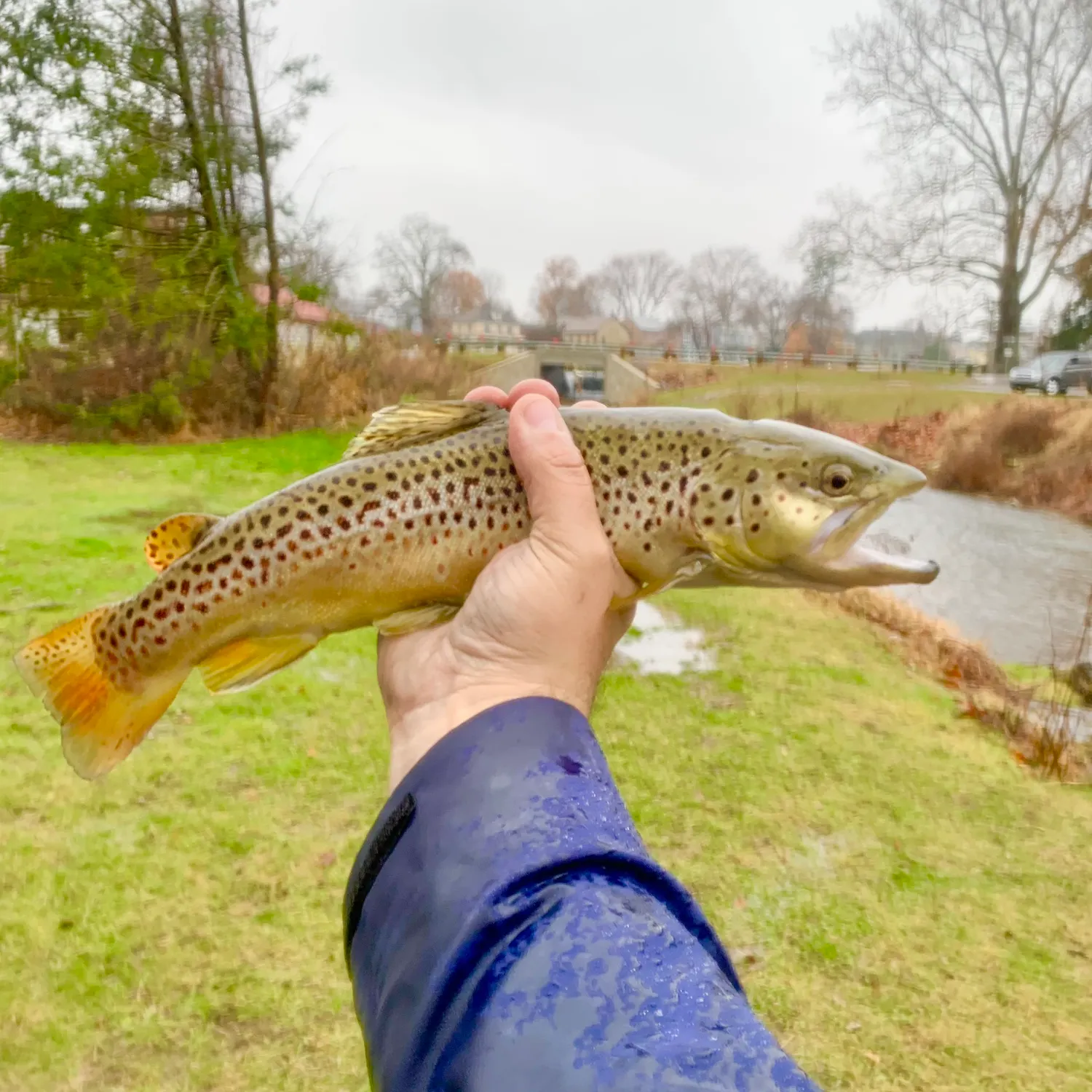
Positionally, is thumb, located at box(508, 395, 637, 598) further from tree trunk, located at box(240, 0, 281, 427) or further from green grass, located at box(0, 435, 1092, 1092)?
tree trunk, located at box(240, 0, 281, 427)

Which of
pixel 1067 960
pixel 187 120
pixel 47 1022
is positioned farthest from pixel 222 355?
pixel 1067 960

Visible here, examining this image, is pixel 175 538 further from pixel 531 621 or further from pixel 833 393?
pixel 833 393

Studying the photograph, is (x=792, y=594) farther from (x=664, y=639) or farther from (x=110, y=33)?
(x=110, y=33)

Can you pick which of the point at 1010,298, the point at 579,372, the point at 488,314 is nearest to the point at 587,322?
the point at 488,314

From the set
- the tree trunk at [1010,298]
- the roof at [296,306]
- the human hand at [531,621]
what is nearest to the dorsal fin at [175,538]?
the human hand at [531,621]

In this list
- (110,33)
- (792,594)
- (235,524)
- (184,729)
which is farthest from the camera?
(110,33)
